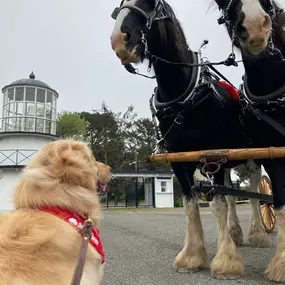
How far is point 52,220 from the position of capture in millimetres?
2502

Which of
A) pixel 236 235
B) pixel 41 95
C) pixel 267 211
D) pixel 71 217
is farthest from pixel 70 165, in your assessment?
pixel 41 95

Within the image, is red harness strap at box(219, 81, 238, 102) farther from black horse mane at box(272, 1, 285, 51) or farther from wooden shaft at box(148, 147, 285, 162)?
wooden shaft at box(148, 147, 285, 162)

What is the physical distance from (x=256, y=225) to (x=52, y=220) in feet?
14.0

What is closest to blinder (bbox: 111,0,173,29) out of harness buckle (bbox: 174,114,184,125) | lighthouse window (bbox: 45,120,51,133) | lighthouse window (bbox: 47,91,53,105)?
harness buckle (bbox: 174,114,184,125)

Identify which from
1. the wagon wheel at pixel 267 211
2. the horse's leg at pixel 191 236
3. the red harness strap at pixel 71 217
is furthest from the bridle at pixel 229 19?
the wagon wheel at pixel 267 211

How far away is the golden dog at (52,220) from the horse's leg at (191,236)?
5.02 feet

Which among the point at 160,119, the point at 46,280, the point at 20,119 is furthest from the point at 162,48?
the point at 20,119

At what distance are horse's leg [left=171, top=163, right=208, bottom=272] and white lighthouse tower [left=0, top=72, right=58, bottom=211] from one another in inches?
732

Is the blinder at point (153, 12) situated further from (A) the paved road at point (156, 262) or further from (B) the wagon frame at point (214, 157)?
(A) the paved road at point (156, 262)

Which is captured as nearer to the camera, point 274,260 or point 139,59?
point 274,260

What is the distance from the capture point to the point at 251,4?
3.16m

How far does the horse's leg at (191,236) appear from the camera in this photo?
4.14m

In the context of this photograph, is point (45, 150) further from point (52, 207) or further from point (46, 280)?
point (46, 280)

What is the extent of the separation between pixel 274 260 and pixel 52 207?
2159 mm
